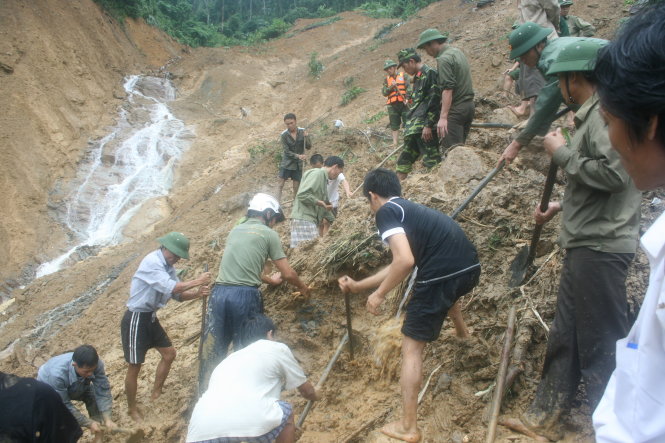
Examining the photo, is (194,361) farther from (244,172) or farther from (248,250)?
(244,172)

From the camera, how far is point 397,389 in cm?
381

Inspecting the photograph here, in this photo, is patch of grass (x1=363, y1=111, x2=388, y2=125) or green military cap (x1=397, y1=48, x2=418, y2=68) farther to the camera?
patch of grass (x1=363, y1=111, x2=388, y2=125)

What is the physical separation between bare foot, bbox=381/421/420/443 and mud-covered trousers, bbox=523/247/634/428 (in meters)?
0.69

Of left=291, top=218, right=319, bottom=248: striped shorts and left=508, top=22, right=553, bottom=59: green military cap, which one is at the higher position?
left=508, top=22, right=553, bottom=59: green military cap

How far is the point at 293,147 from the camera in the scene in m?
8.60

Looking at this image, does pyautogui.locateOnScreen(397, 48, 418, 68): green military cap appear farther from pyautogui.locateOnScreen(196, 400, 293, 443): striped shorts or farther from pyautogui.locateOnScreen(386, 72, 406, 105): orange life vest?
pyautogui.locateOnScreen(196, 400, 293, 443): striped shorts

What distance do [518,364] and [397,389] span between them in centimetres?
103

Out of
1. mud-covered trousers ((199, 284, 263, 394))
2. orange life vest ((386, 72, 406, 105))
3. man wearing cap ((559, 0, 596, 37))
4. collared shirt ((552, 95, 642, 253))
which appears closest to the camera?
collared shirt ((552, 95, 642, 253))

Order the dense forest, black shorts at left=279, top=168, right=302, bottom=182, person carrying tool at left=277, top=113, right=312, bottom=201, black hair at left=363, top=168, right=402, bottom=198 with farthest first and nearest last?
the dense forest → black shorts at left=279, top=168, right=302, bottom=182 → person carrying tool at left=277, top=113, right=312, bottom=201 → black hair at left=363, top=168, right=402, bottom=198

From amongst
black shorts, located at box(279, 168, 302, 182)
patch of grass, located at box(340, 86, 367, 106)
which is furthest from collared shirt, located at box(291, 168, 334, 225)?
patch of grass, located at box(340, 86, 367, 106)

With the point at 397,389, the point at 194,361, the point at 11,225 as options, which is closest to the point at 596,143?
the point at 397,389

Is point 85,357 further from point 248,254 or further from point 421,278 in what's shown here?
point 421,278

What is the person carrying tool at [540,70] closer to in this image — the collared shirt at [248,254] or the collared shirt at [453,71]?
the collared shirt at [453,71]

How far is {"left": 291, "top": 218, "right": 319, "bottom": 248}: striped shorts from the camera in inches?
242
